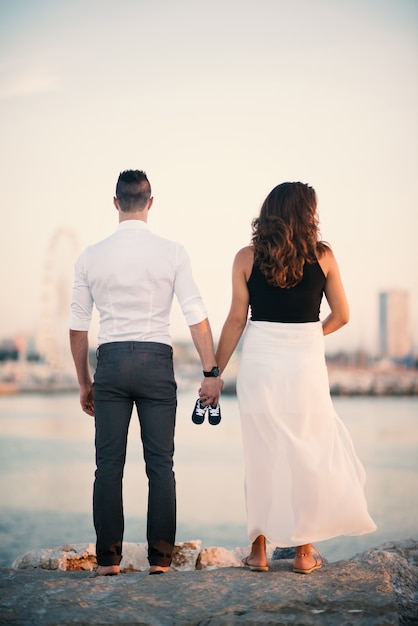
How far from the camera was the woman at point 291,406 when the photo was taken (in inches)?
150

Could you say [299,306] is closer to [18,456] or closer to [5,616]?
[5,616]

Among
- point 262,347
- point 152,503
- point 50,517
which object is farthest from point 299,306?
point 50,517

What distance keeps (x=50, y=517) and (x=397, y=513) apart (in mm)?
8757

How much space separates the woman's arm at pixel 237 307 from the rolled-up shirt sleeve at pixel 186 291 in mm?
169

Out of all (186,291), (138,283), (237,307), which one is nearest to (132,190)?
(138,283)

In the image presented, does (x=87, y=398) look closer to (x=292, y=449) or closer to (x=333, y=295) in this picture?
(x=292, y=449)

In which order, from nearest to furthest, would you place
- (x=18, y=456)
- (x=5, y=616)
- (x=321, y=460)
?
(x=5, y=616)
(x=321, y=460)
(x=18, y=456)

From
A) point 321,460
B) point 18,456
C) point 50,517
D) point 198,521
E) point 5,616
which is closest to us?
point 5,616

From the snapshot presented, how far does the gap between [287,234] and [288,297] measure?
0.31m

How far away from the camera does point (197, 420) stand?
A: 406 cm

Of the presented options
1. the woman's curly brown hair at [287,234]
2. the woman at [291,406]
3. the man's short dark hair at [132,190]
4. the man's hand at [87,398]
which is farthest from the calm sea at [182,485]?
the woman's curly brown hair at [287,234]

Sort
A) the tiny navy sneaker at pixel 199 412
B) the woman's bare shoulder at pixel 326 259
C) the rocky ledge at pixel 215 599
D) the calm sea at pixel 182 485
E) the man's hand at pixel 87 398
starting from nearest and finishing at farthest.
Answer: the rocky ledge at pixel 215 599 → the woman's bare shoulder at pixel 326 259 → the tiny navy sneaker at pixel 199 412 → the man's hand at pixel 87 398 → the calm sea at pixel 182 485

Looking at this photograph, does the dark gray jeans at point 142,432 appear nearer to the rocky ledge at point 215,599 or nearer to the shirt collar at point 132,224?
the rocky ledge at point 215,599

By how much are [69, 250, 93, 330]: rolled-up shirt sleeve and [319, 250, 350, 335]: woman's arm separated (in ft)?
4.01
